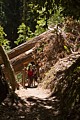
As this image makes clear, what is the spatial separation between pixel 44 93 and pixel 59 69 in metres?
1.81

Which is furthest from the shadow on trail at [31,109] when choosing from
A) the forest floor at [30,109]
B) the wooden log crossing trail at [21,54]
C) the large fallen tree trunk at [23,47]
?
the large fallen tree trunk at [23,47]

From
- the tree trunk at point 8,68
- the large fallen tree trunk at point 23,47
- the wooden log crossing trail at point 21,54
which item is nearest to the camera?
the tree trunk at point 8,68

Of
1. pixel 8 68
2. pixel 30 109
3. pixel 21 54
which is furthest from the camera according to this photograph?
pixel 21 54

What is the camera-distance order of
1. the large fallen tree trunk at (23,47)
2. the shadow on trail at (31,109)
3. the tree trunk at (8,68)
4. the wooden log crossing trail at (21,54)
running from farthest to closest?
the large fallen tree trunk at (23,47)
the wooden log crossing trail at (21,54)
the tree trunk at (8,68)
the shadow on trail at (31,109)

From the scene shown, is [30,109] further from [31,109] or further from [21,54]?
[21,54]

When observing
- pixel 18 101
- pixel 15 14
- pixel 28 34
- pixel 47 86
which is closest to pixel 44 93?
pixel 47 86

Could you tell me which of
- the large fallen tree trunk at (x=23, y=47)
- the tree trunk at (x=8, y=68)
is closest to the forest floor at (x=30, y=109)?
the tree trunk at (x=8, y=68)

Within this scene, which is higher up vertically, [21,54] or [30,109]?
[21,54]

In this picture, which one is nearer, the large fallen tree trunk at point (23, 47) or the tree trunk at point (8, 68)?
the tree trunk at point (8, 68)

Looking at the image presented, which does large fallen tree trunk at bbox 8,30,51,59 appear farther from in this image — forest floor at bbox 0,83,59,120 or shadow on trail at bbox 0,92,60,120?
shadow on trail at bbox 0,92,60,120

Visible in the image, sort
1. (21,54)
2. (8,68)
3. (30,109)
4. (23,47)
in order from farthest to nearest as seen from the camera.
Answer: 1. (23,47)
2. (21,54)
3. (8,68)
4. (30,109)

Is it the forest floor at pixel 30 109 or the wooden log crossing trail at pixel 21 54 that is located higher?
the wooden log crossing trail at pixel 21 54

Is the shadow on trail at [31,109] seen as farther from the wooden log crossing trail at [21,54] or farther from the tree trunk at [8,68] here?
the wooden log crossing trail at [21,54]

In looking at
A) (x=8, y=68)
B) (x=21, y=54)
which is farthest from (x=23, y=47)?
(x=8, y=68)
